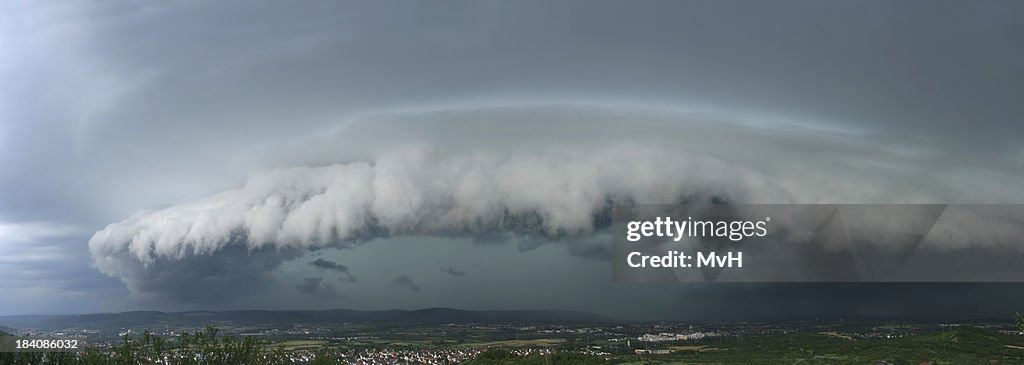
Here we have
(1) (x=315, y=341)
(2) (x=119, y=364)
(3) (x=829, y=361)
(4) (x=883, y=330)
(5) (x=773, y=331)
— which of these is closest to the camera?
(2) (x=119, y=364)

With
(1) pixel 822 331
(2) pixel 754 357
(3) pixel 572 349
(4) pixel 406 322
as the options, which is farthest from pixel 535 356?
(4) pixel 406 322

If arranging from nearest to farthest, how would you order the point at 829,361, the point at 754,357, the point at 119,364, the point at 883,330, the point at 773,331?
the point at 119,364 → the point at 829,361 → the point at 754,357 → the point at 883,330 → the point at 773,331

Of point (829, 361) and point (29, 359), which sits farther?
point (829, 361)

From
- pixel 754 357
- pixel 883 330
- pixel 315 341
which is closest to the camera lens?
pixel 754 357

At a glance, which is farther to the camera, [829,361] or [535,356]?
[535,356]

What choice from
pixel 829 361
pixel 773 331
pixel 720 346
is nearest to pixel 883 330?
pixel 773 331

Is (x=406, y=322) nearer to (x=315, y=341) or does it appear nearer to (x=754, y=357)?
(x=315, y=341)

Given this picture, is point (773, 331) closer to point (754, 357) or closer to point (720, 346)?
point (720, 346)

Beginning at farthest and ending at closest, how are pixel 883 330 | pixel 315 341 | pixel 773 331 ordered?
pixel 315 341, pixel 773 331, pixel 883 330
